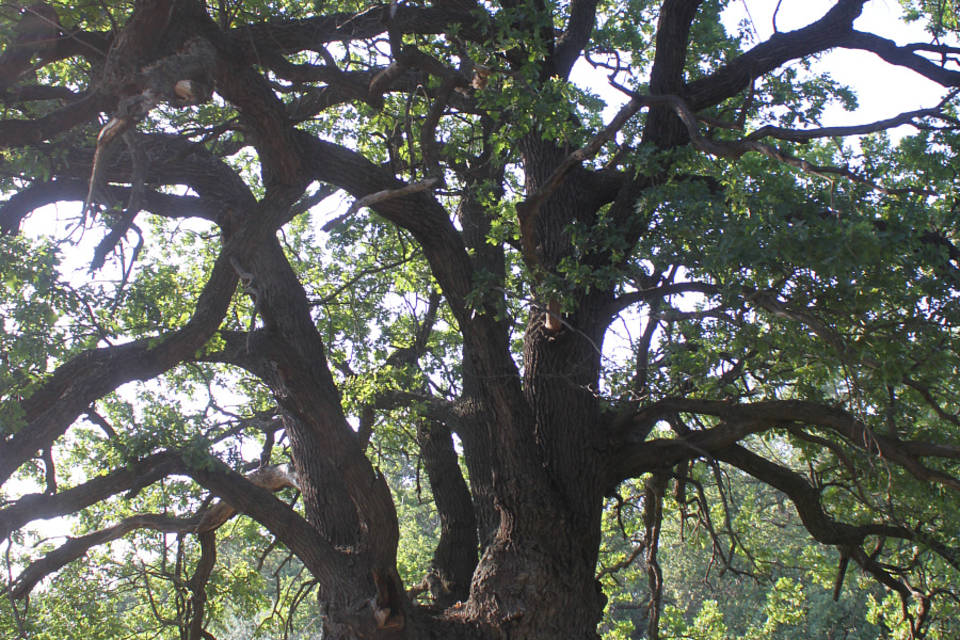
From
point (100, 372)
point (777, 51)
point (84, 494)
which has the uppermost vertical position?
point (777, 51)

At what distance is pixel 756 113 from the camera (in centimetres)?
762

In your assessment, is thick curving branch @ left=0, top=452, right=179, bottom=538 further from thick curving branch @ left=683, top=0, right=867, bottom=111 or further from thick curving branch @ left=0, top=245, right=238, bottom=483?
thick curving branch @ left=683, top=0, right=867, bottom=111

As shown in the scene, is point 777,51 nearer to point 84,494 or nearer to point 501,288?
point 501,288

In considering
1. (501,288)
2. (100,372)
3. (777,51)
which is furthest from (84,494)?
(777,51)

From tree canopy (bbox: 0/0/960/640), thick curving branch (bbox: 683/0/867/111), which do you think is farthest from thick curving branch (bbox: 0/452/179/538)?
thick curving branch (bbox: 683/0/867/111)

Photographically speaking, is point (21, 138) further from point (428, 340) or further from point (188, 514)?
point (428, 340)

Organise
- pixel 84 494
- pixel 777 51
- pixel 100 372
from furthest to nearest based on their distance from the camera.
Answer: pixel 777 51, pixel 84 494, pixel 100 372

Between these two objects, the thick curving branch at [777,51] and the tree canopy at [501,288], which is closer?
the tree canopy at [501,288]

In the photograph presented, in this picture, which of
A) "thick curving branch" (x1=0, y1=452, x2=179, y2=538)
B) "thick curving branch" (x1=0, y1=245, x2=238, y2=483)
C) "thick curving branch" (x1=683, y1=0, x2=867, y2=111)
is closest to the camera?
"thick curving branch" (x1=0, y1=245, x2=238, y2=483)

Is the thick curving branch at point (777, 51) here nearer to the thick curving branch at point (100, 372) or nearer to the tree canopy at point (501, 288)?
the tree canopy at point (501, 288)

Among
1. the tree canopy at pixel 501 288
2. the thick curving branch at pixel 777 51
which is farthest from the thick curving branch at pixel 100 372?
the thick curving branch at pixel 777 51

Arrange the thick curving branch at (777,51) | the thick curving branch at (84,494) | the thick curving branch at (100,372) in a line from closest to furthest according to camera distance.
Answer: the thick curving branch at (100,372) → the thick curving branch at (84,494) → the thick curving branch at (777,51)

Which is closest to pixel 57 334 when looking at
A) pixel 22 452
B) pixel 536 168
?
pixel 22 452

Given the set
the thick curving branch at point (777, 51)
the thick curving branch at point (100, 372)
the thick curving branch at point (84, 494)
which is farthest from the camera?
the thick curving branch at point (777, 51)
